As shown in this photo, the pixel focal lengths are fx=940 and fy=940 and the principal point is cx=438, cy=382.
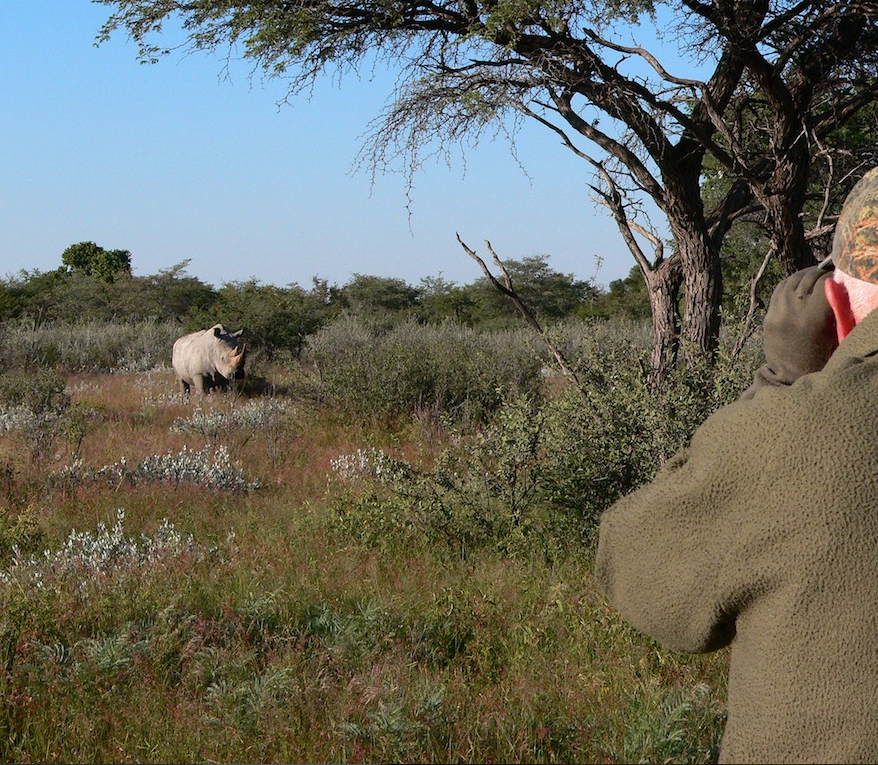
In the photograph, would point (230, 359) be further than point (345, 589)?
Yes

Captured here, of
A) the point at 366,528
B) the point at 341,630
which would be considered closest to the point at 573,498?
the point at 366,528

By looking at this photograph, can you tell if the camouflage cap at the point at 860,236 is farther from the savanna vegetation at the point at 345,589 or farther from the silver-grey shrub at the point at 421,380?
the silver-grey shrub at the point at 421,380

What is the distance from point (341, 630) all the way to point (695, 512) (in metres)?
3.25

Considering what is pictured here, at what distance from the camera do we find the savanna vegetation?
3342 millimetres

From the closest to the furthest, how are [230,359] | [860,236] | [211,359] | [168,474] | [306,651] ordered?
[860,236], [306,651], [168,474], [230,359], [211,359]

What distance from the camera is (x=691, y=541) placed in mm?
1204

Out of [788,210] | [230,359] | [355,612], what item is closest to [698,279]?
[788,210]

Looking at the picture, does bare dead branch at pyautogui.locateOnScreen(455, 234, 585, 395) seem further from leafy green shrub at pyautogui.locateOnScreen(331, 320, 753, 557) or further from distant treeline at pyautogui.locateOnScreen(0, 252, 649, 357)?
distant treeline at pyautogui.locateOnScreen(0, 252, 649, 357)

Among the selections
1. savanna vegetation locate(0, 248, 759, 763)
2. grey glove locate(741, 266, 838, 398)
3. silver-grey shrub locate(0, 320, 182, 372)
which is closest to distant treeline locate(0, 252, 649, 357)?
silver-grey shrub locate(0, 320, 182, 372)

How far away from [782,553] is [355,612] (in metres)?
3.71

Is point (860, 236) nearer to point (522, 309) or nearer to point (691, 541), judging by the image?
point (691, 541)

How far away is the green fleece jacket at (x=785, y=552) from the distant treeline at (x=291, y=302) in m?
18.5

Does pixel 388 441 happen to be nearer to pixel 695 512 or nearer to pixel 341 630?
pixel 341 630

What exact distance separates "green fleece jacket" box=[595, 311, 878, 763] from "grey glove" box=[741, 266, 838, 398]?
171mm
